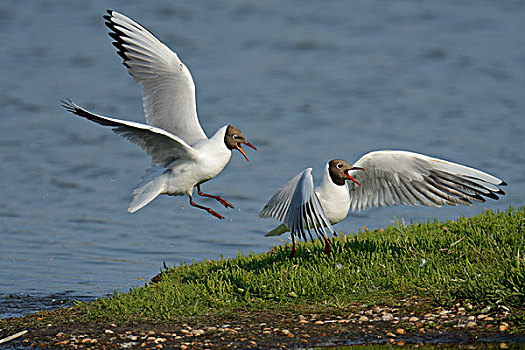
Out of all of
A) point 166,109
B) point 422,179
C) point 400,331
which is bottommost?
point 400,331

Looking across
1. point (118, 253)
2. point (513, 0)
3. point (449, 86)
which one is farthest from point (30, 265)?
point (513, 0)

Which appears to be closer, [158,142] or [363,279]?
[363,279]

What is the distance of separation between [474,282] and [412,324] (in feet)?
2.03

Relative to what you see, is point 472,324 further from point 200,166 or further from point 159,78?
point 159,78

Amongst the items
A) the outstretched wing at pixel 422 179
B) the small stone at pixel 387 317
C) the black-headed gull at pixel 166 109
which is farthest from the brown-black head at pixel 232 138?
the small stone at pixel 387 317

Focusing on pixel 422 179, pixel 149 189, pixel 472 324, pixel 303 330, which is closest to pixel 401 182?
pixel 422 179

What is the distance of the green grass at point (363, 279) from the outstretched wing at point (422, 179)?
320mm

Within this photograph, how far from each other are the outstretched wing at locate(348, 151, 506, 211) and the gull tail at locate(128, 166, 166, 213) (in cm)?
208

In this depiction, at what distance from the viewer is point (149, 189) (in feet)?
29.5

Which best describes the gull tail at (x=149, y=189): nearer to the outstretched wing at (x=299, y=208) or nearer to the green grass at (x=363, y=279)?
the green grass at (x=363, y=279)

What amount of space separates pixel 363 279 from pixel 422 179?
1.51 metres

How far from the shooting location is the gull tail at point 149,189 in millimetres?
8844

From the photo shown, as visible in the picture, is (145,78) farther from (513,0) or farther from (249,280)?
(513,0)

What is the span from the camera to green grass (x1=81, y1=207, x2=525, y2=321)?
6633mm
